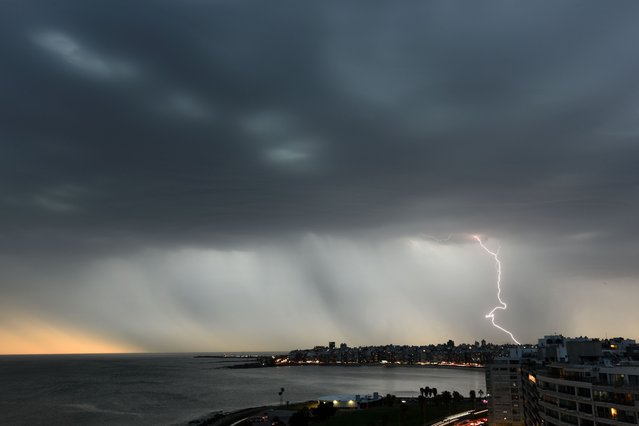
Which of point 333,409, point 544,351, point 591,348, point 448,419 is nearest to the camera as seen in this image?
point 591,348

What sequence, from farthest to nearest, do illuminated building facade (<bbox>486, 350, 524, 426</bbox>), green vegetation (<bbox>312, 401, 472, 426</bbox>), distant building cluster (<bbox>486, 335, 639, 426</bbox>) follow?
green vegetation (<bbox>312, 401, 472, 426</bbox>) < illuminated building facade (<bbox>486, 350, 524, 426</bbox>) < distant building cluster (<bbox>486, 335, 639, 426</bbox>)

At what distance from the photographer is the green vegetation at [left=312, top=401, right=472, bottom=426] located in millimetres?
97312

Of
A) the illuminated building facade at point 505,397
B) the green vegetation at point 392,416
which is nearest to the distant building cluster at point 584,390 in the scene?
the illuminated building facade at point 505,397

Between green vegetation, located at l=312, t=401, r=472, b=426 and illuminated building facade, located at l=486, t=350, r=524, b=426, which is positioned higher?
illuminated building facade, located at l=486, t=350, r=524, b=426

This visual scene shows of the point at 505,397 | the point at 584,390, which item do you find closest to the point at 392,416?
the point at 505,397

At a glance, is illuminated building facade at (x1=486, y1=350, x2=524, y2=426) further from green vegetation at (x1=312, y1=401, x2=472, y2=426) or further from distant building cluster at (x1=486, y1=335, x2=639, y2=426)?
green vegetation at (x1=312, y1=401, x2=472, y2=426)

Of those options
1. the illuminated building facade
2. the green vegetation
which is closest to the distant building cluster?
the illuminated building facade

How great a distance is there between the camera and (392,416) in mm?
103875

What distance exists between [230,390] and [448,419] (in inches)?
4516

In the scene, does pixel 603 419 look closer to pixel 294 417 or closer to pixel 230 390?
pixel 294 417

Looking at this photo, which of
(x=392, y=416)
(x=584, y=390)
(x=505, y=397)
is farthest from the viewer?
(x=392, y=416)

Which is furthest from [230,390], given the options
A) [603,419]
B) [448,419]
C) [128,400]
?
[603,419]

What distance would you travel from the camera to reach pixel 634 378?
46875 mm

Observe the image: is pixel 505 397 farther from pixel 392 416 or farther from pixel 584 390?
pixel 584 390
